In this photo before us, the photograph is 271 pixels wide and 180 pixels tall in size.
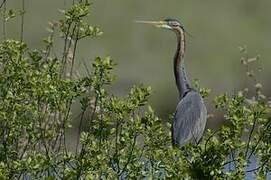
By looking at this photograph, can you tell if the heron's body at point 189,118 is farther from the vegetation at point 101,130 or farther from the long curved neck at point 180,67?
the vegetation at point 101,130

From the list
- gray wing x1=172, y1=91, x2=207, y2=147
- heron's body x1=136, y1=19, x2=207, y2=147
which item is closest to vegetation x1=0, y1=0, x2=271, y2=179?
heron's body x1=136, y1=19, x2=207, y2=147

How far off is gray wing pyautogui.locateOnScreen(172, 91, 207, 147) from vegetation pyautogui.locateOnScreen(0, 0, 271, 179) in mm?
871

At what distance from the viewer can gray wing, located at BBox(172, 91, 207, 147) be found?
18.8 feet

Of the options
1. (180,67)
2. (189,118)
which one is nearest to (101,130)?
(189,118)

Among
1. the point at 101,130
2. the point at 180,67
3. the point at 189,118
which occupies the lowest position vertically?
the point at 101,130

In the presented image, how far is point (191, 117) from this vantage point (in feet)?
19.5

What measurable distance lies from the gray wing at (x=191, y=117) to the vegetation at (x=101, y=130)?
0.87 m

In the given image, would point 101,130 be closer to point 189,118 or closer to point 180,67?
point 189,118

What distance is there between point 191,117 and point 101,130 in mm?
1696

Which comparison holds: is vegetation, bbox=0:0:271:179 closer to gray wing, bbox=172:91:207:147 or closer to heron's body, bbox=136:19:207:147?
heron's body, bbox=136:19:207:147

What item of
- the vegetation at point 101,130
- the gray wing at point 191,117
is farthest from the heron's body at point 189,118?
the vegetation at point 101,130

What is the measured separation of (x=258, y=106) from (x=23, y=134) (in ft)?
4.52

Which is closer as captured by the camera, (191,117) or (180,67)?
(191,117)

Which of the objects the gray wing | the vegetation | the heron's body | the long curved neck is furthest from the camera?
the long curved neck
